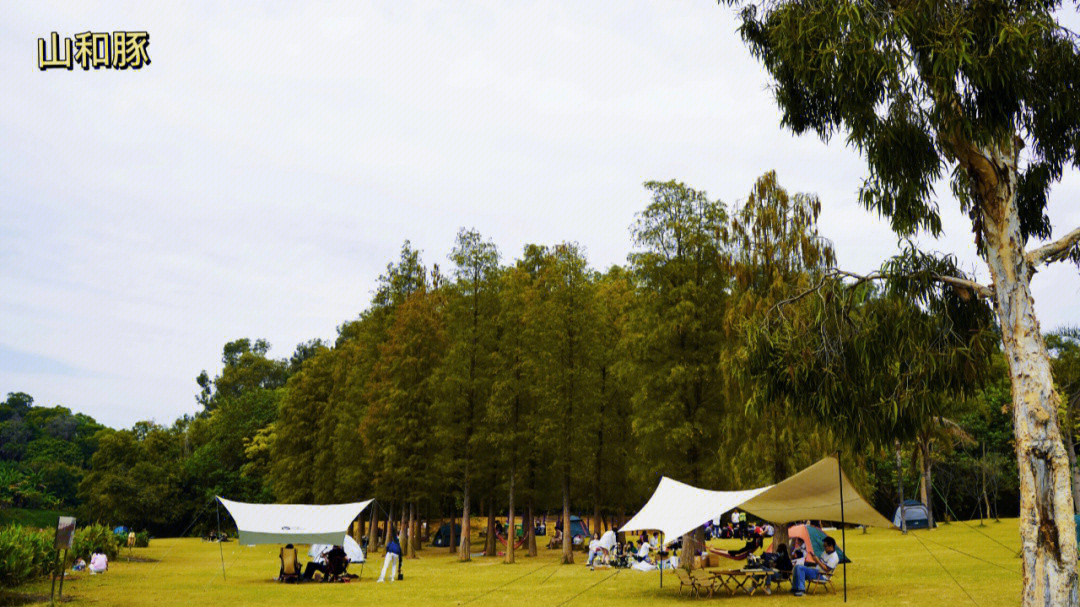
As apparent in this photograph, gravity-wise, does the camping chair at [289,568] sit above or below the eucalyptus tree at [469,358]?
below

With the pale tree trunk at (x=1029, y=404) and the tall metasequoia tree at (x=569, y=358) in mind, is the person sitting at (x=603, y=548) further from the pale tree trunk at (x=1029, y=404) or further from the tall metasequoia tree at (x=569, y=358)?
the pale tree trunk at (x=1029, y=404)

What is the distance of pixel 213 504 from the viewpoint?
61.1 metres

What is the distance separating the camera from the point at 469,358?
31750 mm

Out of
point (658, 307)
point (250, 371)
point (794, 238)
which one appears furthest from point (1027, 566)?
point (250, 371)

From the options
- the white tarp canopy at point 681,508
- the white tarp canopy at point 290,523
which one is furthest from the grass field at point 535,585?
the white tarp canopy at point 681,508

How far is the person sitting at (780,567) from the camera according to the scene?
57.3 feet

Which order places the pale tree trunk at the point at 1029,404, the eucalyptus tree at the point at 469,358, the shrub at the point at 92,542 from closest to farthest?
the pale tree trunk at the point at 1029,404 < the shrub at the point at 92,542 < the eucalyptus tree at the point at 469,358

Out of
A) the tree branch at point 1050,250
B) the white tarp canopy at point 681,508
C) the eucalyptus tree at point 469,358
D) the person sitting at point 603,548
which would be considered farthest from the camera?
the eucalyptus tree at point 469,358

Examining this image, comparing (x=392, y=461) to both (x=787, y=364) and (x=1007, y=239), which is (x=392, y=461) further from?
(x=1007, y=239)

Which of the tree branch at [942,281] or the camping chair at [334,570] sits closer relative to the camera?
the tree branch at [942,281]

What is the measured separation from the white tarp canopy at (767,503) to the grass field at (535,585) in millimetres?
1463

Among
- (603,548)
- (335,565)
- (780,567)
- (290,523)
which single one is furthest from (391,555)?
(780,567)

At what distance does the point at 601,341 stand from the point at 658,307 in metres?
6.17

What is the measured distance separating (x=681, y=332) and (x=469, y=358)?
33.2ft
